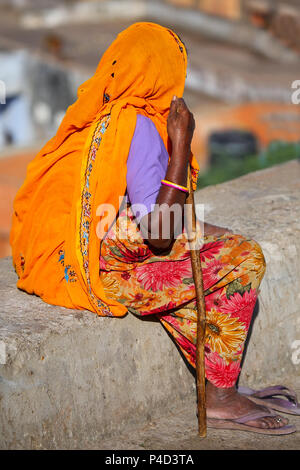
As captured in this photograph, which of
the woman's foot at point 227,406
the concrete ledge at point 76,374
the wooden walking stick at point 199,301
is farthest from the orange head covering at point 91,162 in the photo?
the woman's foot at point 227,406

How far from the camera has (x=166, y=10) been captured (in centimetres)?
2189

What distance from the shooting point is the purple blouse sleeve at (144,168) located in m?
2.57

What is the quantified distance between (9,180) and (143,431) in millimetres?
8559

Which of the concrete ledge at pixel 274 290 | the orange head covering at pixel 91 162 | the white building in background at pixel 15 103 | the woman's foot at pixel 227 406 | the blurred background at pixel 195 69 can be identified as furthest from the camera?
the white building in background at pixel 15 103

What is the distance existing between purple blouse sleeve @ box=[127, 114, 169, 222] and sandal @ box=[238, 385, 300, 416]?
1014 millimetres

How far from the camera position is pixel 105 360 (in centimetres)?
279

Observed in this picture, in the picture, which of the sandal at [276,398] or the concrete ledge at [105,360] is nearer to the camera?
the concrete ledge at [105,360]

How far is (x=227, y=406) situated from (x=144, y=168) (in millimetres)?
1023

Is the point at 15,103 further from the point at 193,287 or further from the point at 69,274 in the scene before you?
the point at 193,287

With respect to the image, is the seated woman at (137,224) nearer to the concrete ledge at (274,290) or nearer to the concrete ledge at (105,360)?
the concrete ledge at (105,360)

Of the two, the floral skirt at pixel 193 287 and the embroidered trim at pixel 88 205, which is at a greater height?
the embroidered trim at pixel 88 205

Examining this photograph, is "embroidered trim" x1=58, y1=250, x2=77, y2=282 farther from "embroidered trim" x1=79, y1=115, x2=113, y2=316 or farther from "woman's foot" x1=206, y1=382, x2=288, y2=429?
"woman's foot" x1=206, y1=382, x2=288, y2=429

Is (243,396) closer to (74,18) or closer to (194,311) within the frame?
(194,311)

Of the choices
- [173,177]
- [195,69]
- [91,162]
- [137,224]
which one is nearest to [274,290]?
[137,224]
